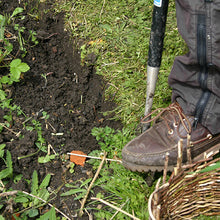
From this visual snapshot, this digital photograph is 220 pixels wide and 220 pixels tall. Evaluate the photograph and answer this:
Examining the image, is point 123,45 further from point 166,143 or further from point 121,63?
point 166,143

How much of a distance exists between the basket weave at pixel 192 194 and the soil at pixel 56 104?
56cm

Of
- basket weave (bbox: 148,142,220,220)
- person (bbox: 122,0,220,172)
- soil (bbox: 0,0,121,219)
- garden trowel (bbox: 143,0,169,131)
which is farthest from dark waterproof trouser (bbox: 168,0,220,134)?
soil (bbox: 0,0,121,219)

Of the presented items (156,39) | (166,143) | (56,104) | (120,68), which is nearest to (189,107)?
(166,143)

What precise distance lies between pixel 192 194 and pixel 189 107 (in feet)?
1.76

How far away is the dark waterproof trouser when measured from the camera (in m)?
1.63

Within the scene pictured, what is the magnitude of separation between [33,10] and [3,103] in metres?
1.17

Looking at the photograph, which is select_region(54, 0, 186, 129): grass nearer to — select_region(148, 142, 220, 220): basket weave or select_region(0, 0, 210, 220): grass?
select_region(0, 0, 210, 220): grass

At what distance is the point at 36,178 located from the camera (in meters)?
2.06

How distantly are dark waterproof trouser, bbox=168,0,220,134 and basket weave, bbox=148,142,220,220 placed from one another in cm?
33

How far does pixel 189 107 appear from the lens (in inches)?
77.9

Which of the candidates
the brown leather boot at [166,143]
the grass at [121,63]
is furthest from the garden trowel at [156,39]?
the grass at [121,63]

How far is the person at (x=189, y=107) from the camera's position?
1.68m

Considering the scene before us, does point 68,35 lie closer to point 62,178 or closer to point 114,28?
point 114,28

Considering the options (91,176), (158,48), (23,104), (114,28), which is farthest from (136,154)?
(114,28)
